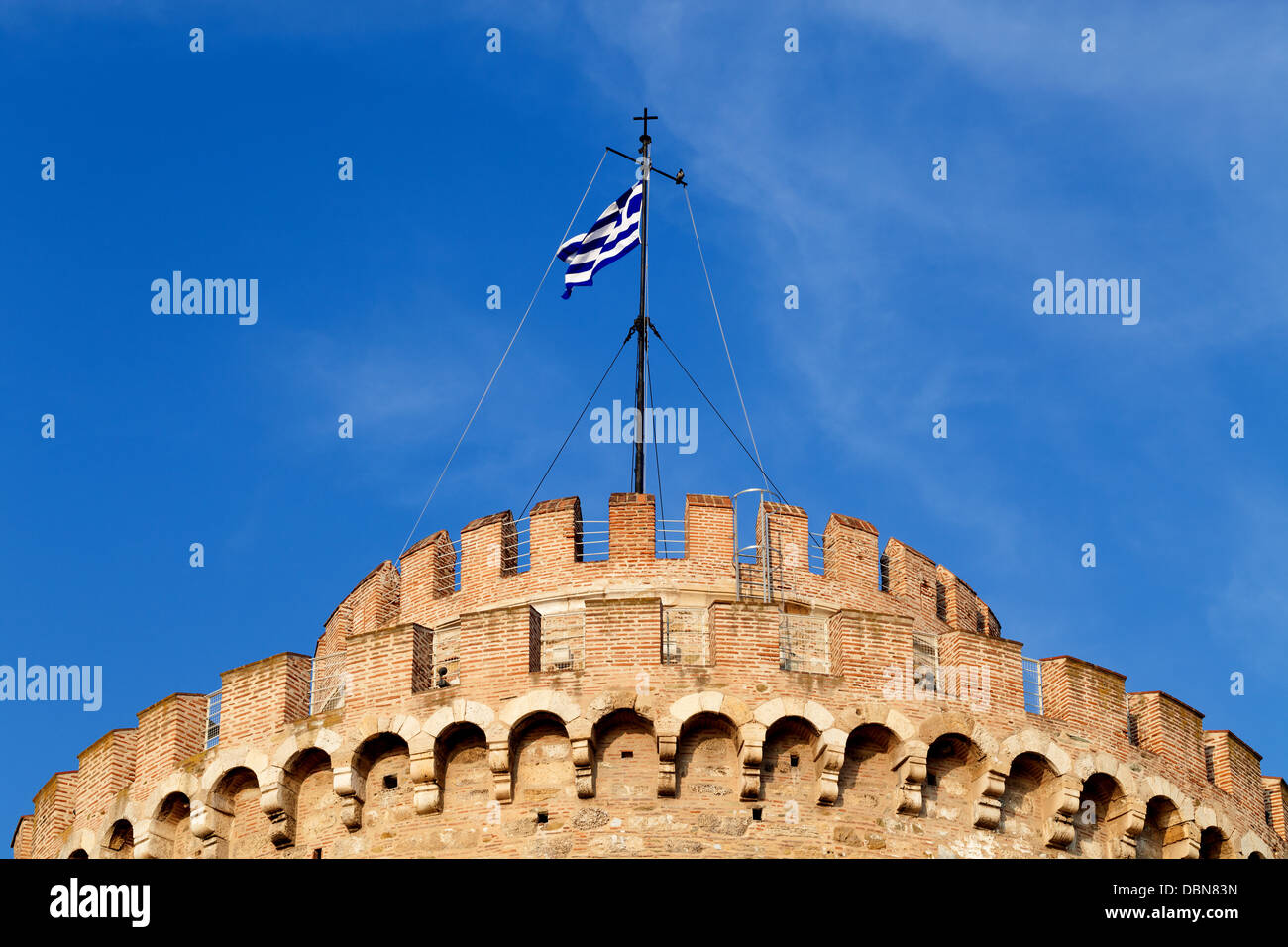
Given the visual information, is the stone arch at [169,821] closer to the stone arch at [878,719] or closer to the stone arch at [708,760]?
the stone arch at [708,760]

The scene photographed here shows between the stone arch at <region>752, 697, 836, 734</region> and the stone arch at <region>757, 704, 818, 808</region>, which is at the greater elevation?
the stone arch at <region>752, 697, 836, 734</region>

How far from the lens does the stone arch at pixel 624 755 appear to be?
31094mm

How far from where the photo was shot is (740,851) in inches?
1205

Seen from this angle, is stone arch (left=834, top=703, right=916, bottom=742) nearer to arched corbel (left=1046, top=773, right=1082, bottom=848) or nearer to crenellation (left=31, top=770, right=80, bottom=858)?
arched corbel (left=1046, top=773, right=1082, bottom=848)

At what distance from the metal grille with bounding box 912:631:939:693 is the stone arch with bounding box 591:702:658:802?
3889 millimetres

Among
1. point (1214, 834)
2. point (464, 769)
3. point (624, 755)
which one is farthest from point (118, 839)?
point (1214, 834)

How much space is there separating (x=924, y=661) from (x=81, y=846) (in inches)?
498

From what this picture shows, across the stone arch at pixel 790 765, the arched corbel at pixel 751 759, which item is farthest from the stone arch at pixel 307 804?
the stone arch at pixel 790 765

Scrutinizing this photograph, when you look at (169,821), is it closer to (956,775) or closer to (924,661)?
(924,661)

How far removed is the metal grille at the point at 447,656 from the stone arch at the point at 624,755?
7.46 feet

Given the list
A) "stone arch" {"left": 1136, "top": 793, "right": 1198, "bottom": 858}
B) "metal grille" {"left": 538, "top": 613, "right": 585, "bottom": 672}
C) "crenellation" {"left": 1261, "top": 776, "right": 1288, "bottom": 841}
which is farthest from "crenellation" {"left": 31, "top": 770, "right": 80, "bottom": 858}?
"crenellation" {"left": 1261, "top": 776, "right": 1288, "bottom": 841}

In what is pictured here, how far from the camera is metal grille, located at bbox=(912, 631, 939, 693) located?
3250 centimetres
